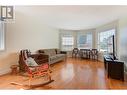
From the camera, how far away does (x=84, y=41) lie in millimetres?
6805

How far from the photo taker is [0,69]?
4.67 m

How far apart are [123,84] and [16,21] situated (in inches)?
151

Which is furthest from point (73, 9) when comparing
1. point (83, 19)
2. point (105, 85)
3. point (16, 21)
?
point (105, 85)

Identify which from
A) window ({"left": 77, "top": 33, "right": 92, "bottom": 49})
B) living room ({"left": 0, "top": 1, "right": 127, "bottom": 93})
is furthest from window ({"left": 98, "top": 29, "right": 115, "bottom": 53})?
window ({"left": 77, "top": 33, "right": 92, "bottom": 49})

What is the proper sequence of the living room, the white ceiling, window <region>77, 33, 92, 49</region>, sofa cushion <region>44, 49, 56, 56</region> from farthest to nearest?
1. sofa cushion <region>44, 49, 56, 56</region>
2. window <region>77, 33, 92, 49</region>
3. the white ceiling
4. the living room

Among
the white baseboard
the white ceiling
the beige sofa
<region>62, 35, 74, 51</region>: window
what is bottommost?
the white baseboard

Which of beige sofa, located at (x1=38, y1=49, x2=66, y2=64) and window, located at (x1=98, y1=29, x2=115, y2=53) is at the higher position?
window, located at (x1=98, y1=29, x2=115, y2=53)

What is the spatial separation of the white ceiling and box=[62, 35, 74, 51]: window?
19.6 inches

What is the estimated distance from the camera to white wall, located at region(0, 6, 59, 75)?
4921 millimetres

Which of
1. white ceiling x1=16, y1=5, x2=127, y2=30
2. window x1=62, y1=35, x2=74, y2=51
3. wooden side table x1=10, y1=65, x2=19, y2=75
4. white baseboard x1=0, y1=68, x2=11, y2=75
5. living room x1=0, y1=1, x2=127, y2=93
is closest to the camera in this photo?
living room x1=0, y1=1, x2=127, y2=93

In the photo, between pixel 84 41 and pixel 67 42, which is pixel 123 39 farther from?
pixel 67 42

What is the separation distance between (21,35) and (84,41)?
276 centimetres

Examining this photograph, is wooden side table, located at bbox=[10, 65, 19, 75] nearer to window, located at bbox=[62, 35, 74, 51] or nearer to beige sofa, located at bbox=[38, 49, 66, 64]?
beige sofa, located at bbox=[38, 49, 66, 64]

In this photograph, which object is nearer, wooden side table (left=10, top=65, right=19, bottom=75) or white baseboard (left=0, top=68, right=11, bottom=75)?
white baseboard (left=0, top=68, right=11, bottom=75)
